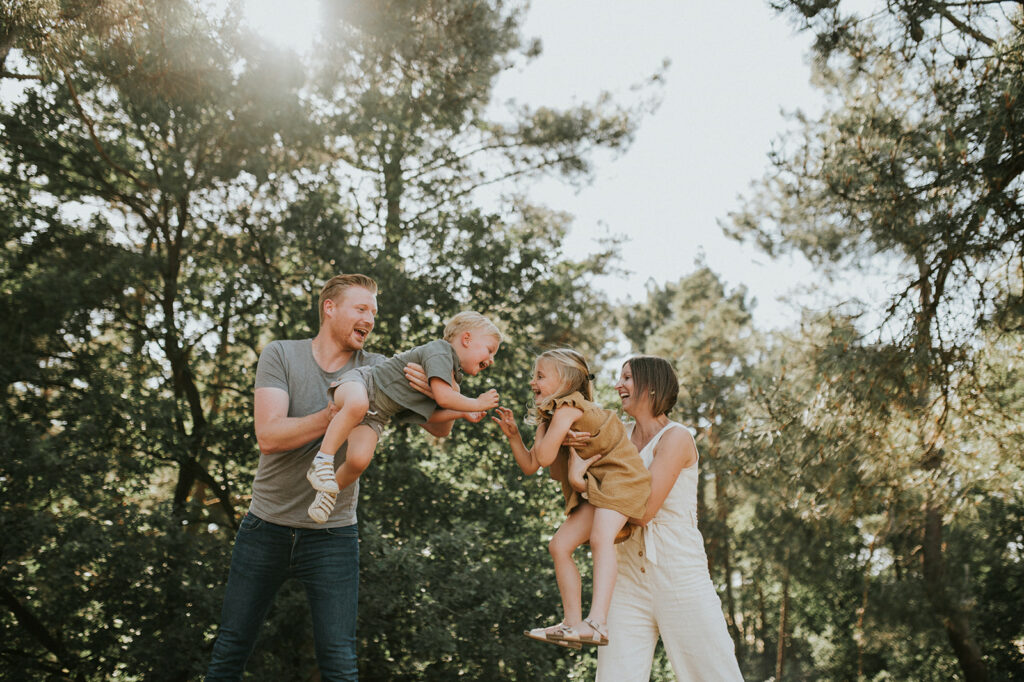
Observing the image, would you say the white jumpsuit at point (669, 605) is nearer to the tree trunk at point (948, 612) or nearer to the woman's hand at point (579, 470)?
the woman's hand at point (579, 470)

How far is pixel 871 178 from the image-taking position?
5680 millimetres

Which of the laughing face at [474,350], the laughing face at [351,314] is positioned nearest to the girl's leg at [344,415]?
the laughing face at [351,314]

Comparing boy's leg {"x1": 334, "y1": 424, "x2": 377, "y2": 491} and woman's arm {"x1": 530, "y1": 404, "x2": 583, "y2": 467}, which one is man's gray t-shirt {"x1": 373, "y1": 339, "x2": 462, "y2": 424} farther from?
woman's arm {"x1": 530, "y1": 404, "x2": 583, "y2": 467}

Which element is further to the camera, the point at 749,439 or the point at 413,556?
the point at 749,439

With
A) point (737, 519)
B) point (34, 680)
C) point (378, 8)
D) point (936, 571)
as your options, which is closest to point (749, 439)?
point (378, 8)

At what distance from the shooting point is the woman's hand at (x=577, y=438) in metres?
2.61

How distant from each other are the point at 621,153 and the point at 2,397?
7.70m

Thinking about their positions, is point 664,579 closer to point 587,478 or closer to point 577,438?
point 587,478

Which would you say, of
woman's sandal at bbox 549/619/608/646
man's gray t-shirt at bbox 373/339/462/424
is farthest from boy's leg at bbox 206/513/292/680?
woman's sandal at bbox 549/619/608/646

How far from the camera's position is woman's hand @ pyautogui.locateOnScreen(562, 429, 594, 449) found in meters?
2.61

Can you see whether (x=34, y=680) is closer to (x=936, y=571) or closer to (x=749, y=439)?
(x=749, y=439)

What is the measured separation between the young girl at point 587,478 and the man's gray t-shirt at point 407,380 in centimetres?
27

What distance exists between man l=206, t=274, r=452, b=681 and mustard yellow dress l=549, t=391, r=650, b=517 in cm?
80

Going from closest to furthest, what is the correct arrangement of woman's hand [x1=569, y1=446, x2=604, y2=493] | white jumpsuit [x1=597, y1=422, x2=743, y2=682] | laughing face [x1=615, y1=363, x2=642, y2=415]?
white jumpsuit [x1=597, y1=422, x2=743, y2=682]
woman's hand [x1=569, y1=446, x2=604, y2=493]
laughing face [x1=615, y1=363, x2=642, y2=415]
